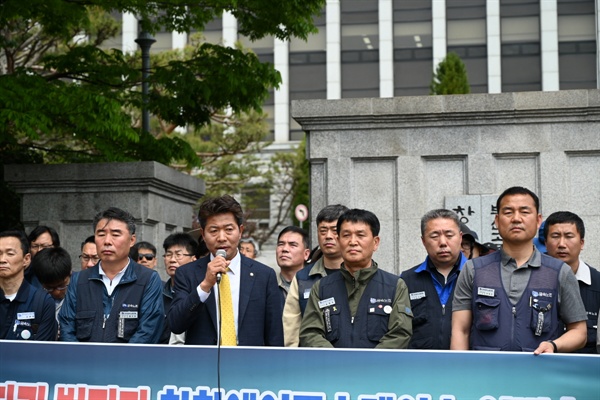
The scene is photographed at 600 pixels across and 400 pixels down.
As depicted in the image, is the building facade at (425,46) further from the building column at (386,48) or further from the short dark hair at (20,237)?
the short dark hair at (20,237)

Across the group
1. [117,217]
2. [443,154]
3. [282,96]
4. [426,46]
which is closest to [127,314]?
[117,217]

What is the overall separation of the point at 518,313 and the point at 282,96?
4091cm

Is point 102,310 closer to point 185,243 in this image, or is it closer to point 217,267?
point 217,267

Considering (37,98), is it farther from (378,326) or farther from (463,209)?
(378,326)

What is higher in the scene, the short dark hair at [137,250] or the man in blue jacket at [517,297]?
the short dark hair at [137,250]

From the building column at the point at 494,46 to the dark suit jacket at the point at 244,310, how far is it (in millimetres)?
37385

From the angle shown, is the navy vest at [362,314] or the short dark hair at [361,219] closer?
the navy vest at [362,314]

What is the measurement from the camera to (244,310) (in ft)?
16.4

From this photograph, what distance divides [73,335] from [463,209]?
17.5ft

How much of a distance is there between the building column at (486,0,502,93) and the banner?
3814 centimetres

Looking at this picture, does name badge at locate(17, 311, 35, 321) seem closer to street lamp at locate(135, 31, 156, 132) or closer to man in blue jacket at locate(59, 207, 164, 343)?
man in blue jacket at locate(59, 207, 164, 343)

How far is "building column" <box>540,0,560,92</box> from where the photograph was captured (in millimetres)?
40406

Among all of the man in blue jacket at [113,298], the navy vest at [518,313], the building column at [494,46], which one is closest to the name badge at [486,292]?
the navy vest at [518,313]

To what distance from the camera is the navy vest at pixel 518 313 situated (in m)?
4.49
